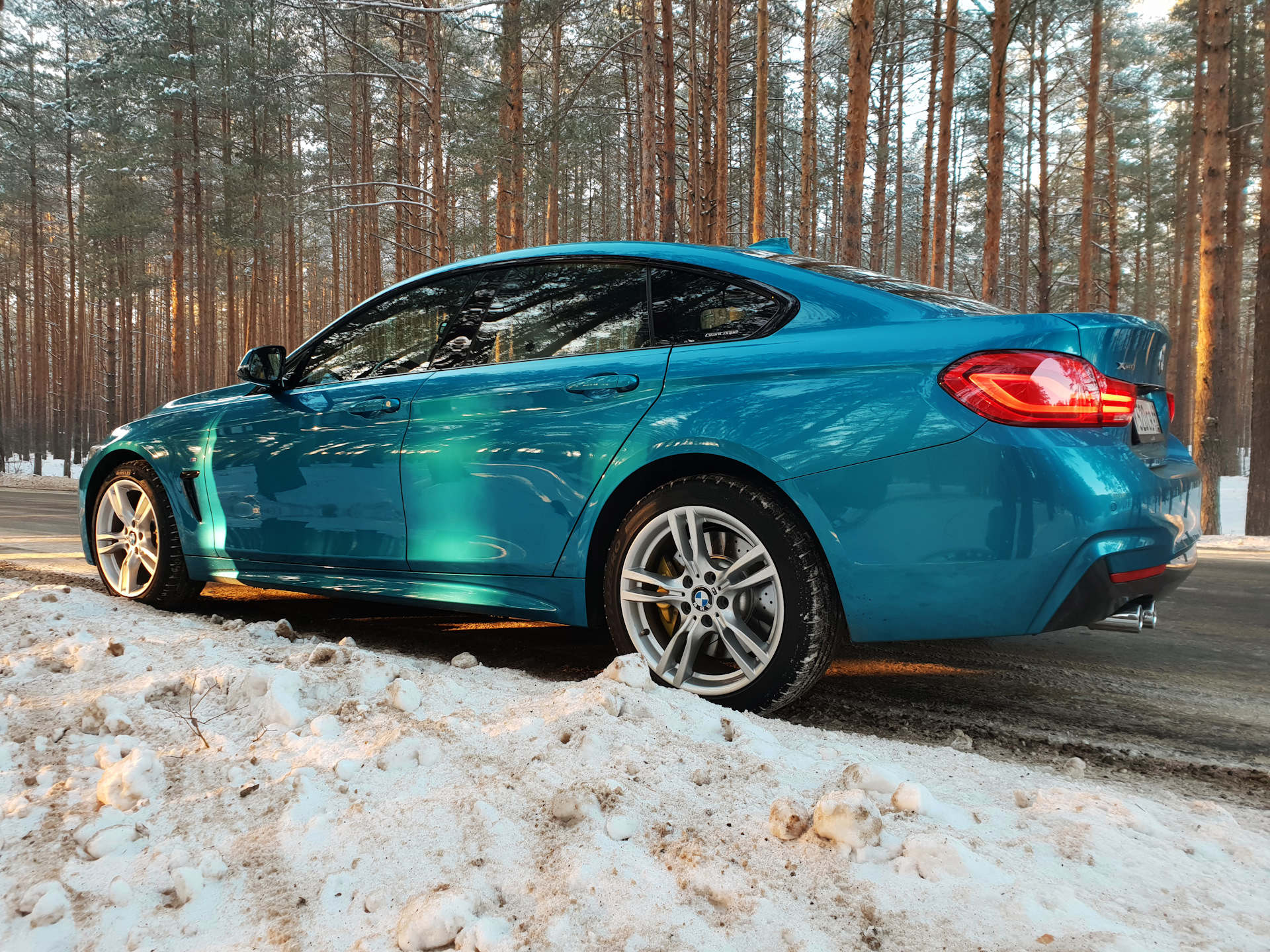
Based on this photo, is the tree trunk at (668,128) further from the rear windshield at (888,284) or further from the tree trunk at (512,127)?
the rear windshield at (888,284)

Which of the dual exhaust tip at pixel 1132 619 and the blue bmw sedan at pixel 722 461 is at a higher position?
the blue bmw sedan at pixel 722 461

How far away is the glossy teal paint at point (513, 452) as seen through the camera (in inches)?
110

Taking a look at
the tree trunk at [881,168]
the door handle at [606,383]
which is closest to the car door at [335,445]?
the door handle at [606,383]

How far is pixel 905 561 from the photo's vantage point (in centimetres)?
230

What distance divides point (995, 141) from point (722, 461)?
47.1ft

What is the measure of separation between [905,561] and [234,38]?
89.8 ft

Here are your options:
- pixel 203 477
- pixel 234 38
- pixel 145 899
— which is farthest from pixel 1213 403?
pixel 234 38

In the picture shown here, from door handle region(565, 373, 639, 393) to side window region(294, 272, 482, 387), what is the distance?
0.84 meters

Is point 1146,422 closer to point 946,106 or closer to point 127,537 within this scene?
point 127,537

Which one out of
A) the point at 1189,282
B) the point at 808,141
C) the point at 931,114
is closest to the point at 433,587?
the point at 808,141

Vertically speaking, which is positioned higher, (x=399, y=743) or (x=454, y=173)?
(x=454, y=173)

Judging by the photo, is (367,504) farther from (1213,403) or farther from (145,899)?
(1213,403)

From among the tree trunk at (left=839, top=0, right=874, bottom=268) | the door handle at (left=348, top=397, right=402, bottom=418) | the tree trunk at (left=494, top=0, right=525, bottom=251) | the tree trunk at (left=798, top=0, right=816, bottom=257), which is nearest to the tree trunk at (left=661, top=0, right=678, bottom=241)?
the tree trunk at (left=494, top=0, right=525, bottom=251)

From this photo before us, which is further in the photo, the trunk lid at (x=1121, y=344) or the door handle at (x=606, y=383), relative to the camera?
the door handle at (x=606, y=383)
